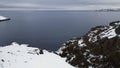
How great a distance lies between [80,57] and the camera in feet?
129

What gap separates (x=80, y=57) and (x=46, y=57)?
7.23m

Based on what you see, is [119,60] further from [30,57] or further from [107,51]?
[30,57]

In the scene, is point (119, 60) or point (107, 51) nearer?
point (119, 60)

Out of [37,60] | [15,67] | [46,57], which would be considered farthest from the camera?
[46,57]

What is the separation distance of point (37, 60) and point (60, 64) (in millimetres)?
3431

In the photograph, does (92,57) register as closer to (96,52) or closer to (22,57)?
(96,52)

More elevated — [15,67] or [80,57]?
[15,67]

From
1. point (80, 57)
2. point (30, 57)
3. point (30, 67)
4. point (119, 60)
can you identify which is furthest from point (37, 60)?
point (119, 60)

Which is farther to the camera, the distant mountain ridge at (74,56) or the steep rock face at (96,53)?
the steep rock face at (96,53)

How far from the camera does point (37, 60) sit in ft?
105

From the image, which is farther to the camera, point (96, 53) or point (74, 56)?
point (74, 56)

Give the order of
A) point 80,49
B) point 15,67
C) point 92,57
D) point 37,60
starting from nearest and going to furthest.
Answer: point 15,67, point 37,60, point 92,57, point 80,49

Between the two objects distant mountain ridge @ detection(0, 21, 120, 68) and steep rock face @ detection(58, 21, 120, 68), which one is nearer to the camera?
distant mountain ridge @ detection(0, 21, 120, 68)

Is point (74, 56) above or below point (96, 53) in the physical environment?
below
